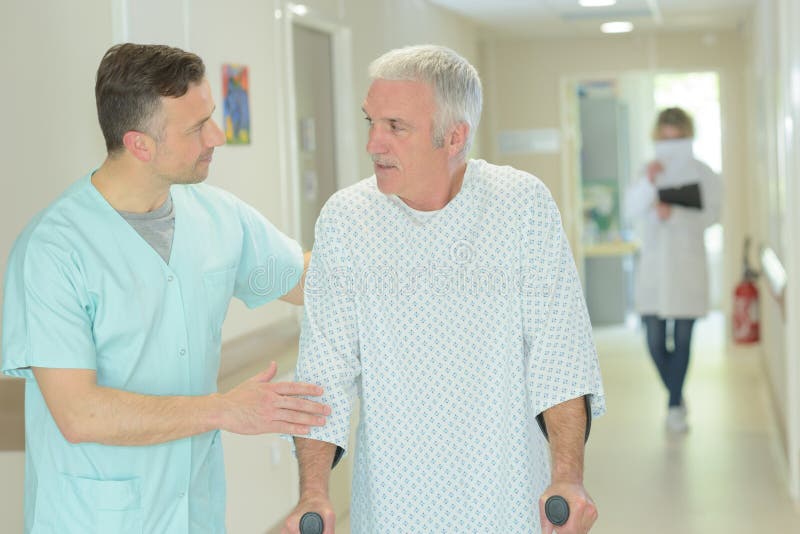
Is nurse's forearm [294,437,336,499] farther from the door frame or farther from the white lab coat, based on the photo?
the white lab coat

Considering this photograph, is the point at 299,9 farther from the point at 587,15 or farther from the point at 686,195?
the point at 587,15

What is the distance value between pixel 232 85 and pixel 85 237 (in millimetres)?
2478

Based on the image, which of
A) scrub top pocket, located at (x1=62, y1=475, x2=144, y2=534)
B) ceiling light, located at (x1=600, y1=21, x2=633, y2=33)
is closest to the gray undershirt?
scrub top pocket, located at (x1=62, y1=475, x2=144, y2=534)

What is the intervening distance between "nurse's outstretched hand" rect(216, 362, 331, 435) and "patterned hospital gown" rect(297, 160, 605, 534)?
33 millimetres

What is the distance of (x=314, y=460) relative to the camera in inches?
83.3

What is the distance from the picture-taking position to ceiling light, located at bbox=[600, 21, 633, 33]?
10200 millimetres

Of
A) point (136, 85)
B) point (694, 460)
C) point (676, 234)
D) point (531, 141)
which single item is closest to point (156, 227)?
point (136, 85)

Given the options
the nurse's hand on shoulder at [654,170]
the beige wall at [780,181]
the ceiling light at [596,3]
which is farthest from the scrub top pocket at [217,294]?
the ceiling light at [596,3]

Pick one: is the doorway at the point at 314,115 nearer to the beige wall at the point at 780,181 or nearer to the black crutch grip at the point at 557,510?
the beige wall at the point at 780,181

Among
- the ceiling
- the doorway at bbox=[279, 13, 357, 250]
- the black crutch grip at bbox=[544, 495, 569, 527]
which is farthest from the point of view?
the ceiling

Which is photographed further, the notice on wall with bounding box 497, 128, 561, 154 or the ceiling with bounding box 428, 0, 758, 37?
the notice on wall with bounding box 497, 128, 561, 154

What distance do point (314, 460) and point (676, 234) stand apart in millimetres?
5179

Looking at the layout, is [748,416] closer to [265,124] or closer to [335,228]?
[265,124]

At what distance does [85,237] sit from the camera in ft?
7.25
